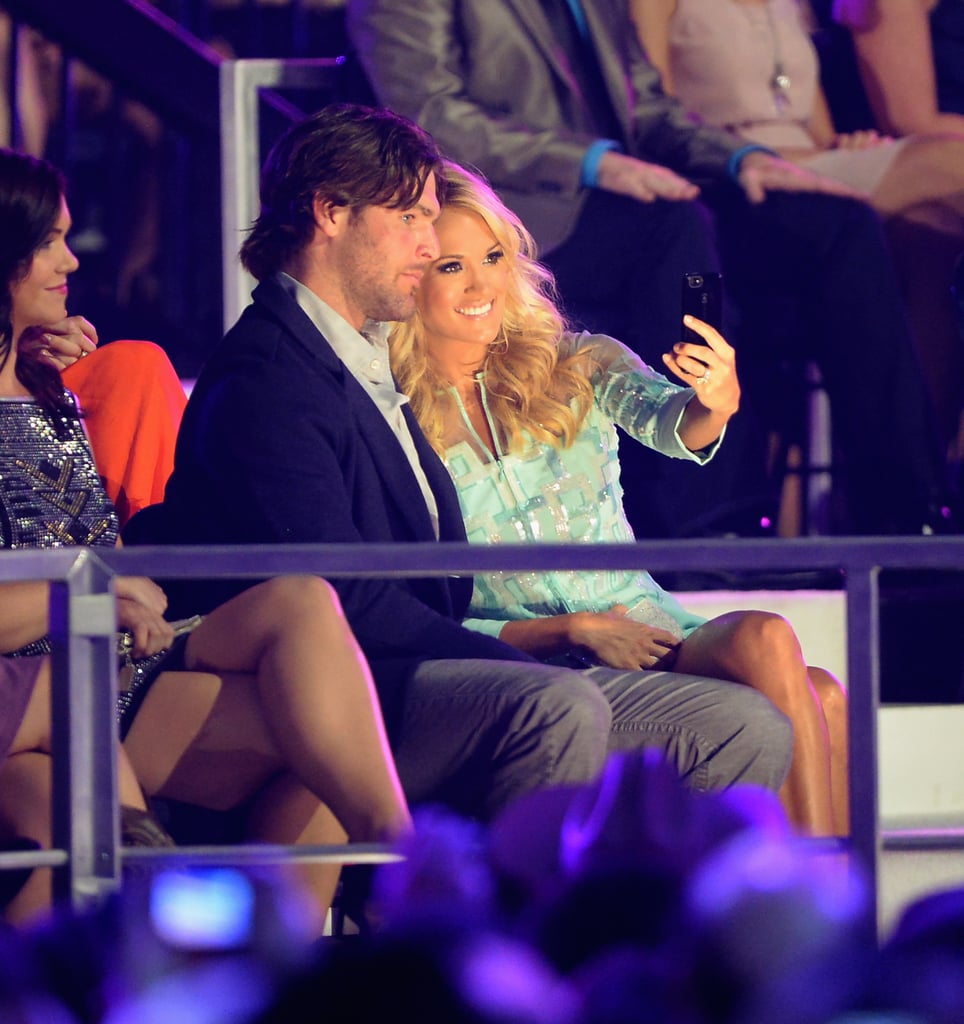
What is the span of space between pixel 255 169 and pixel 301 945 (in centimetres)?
274

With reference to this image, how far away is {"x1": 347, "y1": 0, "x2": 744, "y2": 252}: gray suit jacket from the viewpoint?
2965mm

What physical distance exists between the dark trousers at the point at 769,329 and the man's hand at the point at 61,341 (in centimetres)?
104

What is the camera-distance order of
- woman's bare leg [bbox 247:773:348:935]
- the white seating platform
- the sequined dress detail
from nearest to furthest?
woman's bare leg [bbox 247:773:348:935] → the sequined dress detail → the white seating platform

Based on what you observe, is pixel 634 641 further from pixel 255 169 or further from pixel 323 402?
pixel 255 169

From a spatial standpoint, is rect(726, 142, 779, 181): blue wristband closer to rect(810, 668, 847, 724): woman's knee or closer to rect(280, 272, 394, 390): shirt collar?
rect(280, 272, 394, 390): shirt collar

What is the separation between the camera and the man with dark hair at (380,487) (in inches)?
72.7

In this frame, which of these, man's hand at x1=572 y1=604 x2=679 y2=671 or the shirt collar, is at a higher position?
the shirt collar

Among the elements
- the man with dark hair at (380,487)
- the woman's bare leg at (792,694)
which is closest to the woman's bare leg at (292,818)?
the man with dark hair at (380,487)

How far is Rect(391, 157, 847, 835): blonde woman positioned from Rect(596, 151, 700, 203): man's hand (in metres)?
0.59

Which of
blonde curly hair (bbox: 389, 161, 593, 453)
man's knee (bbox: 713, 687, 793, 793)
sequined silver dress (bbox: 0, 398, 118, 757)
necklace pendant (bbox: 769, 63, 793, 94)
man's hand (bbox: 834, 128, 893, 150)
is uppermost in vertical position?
necklace pendant (bbox: 769, 63, 793, 94)

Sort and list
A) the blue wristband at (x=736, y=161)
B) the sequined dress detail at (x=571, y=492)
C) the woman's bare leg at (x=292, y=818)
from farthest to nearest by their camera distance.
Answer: the blue wristband at (x=736, y=161), the sequined dress detail at (x=571, y=492), the woman's bare leg at (x=292, y=818)

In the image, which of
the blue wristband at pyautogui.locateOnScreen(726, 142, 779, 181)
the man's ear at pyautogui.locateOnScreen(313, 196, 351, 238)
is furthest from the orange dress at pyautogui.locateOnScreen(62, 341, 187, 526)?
the blue wristband at pyautogui.locateOnScreen(726, 142, 779, 181)

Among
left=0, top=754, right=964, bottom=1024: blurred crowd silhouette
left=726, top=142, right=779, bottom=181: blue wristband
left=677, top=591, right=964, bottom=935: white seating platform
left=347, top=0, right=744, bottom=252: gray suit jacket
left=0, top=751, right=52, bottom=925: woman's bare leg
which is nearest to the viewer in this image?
left=0, top=754, right=964, bottom=1024: blurred crowd silhouette

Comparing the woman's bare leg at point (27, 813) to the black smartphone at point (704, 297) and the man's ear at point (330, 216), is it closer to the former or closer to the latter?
the man's ear at point (330, 216)
